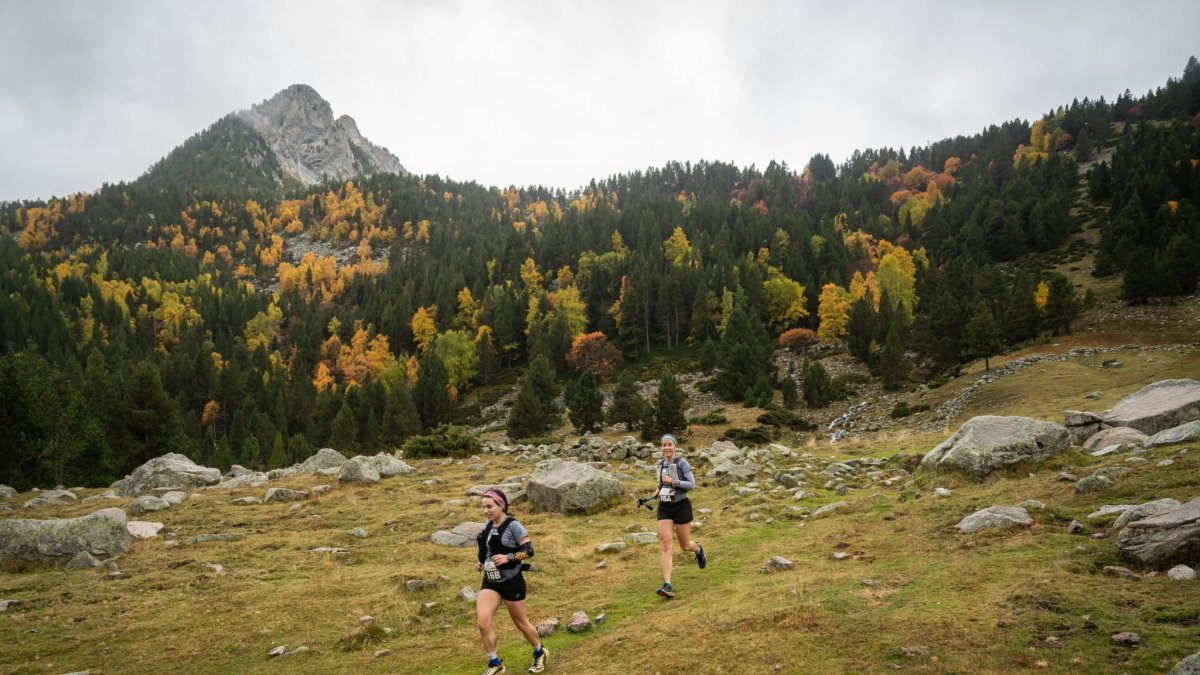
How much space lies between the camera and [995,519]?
37.6 feet

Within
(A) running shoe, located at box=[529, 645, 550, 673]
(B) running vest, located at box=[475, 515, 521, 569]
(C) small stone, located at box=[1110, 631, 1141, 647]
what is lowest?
(A) running shoe, located at box=[529, 645, 550, 673]

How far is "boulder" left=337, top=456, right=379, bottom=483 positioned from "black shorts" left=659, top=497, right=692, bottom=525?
727 inches

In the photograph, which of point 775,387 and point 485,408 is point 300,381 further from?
point 775,387

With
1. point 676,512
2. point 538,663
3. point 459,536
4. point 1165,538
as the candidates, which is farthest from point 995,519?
point 459,536

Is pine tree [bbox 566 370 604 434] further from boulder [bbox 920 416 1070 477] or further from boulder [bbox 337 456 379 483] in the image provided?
boulder [bbox 920 416 1070 477]

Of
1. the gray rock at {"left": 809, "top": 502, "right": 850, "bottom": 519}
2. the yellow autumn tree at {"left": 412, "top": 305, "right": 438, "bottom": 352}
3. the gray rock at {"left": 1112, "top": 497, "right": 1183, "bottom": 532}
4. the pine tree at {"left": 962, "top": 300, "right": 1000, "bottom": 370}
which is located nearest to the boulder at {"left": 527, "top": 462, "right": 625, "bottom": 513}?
the gray rock at {"left": 809, "top": 502, "right": 850, "bottom": 519}

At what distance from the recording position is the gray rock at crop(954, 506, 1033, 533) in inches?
440

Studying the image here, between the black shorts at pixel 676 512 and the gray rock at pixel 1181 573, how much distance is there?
7.13 metres

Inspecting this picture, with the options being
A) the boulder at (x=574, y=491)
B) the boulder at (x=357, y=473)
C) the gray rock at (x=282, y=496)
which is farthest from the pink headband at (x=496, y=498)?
the boulder at (x=357, y=473)

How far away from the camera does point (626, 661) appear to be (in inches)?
308

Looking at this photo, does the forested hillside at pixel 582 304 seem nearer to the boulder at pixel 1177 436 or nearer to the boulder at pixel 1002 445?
the boulder at pixel 1002 445

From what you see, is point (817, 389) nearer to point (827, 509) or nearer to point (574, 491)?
point (827, 509)

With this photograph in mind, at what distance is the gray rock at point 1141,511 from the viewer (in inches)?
370

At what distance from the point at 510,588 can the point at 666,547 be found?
3826 millimetres
